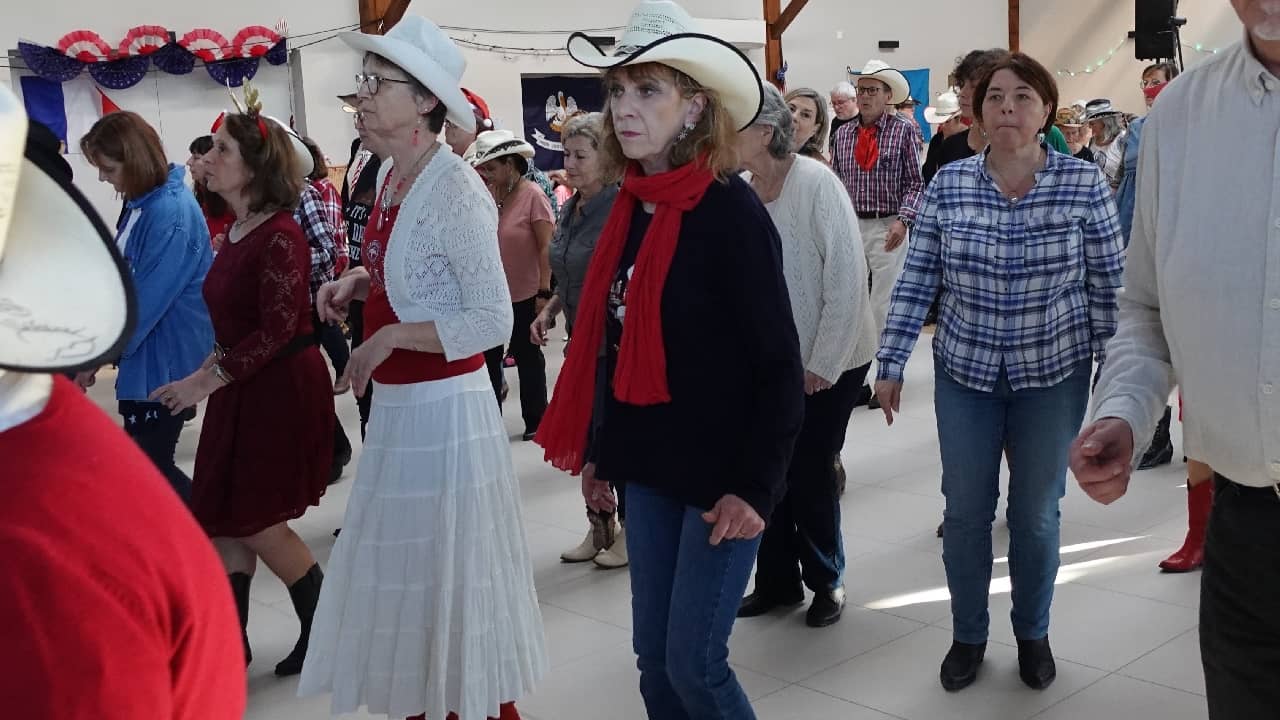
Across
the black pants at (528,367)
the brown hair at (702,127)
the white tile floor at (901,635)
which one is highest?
the brown hair at (702,127)

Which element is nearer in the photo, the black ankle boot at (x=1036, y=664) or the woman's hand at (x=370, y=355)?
the woman's hand at (x=370, y=355)

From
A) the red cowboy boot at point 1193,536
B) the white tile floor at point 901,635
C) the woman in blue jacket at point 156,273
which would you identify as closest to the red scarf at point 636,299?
the white tile floor at point 901,635

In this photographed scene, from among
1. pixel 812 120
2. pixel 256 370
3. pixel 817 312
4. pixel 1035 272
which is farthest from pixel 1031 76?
pixel 256 370

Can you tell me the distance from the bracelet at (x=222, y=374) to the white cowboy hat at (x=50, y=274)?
2.54m

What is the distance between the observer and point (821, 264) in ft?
11.9

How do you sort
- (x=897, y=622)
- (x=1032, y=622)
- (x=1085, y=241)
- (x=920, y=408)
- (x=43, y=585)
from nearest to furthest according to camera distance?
(x=43, y=585), (x=1085, y=241), (x=1032, y=622), (x=897, y=622), (x=920, y=408)

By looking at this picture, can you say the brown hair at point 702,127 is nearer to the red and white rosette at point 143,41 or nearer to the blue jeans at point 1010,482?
the blue jeans at point 1010,482

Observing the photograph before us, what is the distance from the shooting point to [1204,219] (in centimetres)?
176

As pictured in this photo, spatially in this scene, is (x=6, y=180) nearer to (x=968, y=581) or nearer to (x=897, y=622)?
(x=968, y=581)

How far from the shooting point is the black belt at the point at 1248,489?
1725 millimetres

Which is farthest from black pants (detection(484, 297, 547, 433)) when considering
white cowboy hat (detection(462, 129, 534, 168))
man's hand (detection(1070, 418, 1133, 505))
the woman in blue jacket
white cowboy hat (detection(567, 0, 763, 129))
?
man's hand (detection(1070, 418, 1133, 505))

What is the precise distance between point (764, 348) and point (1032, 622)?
5.05 ft

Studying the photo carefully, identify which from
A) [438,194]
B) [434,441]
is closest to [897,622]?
[434,441]

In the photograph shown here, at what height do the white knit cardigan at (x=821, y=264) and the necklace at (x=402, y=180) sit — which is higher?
the necklace at (x=402, y=180)
